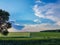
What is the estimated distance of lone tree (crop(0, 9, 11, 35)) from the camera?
35.9 feet

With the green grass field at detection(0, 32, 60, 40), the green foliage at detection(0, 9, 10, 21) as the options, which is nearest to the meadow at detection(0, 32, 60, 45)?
the green grass field at detection(0, 32, 60, 40)

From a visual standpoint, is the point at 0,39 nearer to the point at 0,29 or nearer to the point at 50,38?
the point at 0,29

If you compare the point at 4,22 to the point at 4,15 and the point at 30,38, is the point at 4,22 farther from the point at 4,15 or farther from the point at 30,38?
the point at 30,38

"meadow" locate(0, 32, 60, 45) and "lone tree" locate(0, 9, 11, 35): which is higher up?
Result: "lone tree" locate(0, 9, 11, 35)

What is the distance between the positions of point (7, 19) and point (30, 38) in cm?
92

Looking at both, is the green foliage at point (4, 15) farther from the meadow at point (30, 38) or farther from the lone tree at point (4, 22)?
the meadow at point (30, 38)

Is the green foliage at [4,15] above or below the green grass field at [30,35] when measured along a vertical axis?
above

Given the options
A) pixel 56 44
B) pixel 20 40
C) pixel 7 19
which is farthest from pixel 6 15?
pixel 56 44

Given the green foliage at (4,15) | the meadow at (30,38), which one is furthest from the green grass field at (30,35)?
the green foliage at (4,15)

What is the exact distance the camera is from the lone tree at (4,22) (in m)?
10.9

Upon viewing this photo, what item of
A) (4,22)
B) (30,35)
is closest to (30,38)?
(30,35)

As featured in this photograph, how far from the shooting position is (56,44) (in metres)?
10.9

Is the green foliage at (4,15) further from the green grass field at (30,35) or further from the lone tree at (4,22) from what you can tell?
the green grass field at (30,35)

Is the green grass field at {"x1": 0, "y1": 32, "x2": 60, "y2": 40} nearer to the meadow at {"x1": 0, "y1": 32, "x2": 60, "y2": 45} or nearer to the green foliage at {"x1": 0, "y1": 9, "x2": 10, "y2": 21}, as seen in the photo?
the meadow at {"x1": 0, "y1": 32, "x2": 60, "y2": 45}
